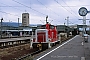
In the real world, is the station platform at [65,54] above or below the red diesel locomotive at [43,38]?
below

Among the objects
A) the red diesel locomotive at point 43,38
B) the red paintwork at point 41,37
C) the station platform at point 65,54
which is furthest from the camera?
the red paintwork at point 41,37

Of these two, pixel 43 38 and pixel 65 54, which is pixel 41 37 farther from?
pixel 65 54

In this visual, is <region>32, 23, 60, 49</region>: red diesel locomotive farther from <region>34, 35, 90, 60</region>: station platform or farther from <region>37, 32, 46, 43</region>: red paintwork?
<region>34, 35, 90, 60</region>: station platform

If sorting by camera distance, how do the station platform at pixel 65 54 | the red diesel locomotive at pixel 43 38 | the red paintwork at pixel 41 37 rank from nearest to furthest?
the station platform at pixel 65 54
the red diesel locomotive at pixel 43 38
the red paintwork at pixel 41 37

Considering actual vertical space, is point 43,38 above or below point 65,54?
above

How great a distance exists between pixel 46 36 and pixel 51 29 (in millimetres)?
A: 2549

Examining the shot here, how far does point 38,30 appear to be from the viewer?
27047 mm

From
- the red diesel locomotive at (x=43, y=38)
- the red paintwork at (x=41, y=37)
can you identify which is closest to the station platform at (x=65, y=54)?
the red diesel locomotive at (x=43, y=38)

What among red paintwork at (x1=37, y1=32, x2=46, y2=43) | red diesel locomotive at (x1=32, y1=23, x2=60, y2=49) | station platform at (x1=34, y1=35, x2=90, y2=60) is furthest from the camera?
red paintwork at (x1=37, y1=32, x2=46, y2=43)

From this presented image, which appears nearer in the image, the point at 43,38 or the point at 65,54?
the point at 65,54

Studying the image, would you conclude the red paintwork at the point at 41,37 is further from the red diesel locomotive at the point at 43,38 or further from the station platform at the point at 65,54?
the station platform at the point at 65,54

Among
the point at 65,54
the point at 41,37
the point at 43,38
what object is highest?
the point at 41,37

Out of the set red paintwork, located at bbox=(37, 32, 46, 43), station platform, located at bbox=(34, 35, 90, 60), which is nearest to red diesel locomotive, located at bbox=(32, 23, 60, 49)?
red paintwork, located at bbox=(37, 32, 46, 43)

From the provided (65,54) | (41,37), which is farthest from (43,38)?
(65,54)
